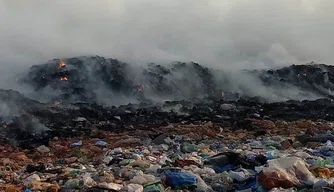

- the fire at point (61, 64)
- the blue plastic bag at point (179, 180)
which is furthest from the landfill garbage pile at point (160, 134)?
the fire at point (61, 64)

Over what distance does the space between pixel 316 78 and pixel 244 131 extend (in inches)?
922

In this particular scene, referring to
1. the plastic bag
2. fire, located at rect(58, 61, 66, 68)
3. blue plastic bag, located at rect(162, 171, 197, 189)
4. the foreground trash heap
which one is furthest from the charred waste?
the plastic bag

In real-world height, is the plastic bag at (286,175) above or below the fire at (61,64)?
below

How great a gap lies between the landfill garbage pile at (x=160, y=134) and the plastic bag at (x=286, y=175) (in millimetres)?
12

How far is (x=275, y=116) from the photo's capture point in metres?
16.1

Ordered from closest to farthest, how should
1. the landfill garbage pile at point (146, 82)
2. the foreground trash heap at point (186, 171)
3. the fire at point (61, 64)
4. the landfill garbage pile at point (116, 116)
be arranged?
the foreground trash heap at point (186, 171) < the landfill garbage pile at point (116, 116) < the landfill garbage pile at point (146, 82) < the fire at point (61, 64)

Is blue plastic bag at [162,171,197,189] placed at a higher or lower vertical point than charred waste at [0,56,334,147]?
lower

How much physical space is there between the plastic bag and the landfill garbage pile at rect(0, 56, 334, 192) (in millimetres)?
12

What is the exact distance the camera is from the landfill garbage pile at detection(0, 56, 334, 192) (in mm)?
4648

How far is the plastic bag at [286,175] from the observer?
4125 millimetres

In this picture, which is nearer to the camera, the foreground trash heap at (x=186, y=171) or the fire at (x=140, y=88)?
the foreground trash heap at (x=186, y=171)

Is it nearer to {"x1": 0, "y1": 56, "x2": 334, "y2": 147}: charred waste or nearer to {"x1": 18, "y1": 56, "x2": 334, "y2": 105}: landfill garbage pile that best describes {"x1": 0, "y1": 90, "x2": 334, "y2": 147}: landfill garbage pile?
{"x1": 0, "y1": 56, "x2": 334, "y2": 147}: charred waste

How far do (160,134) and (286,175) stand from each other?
276 inches

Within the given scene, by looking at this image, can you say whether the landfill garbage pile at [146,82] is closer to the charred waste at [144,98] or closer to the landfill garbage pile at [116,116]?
the charred waste at [144,98]
